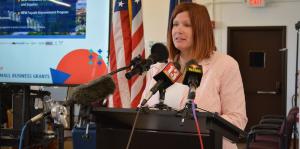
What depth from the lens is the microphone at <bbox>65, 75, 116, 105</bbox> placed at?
1027mm

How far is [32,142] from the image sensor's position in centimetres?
260

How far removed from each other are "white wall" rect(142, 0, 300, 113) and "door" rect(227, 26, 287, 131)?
0.40 feet

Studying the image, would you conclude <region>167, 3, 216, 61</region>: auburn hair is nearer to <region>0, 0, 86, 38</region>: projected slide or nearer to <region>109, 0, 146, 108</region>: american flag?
<region>0, 0, 86, 38</region>: projected slide

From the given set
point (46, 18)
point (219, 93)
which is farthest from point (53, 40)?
point (219, 93)

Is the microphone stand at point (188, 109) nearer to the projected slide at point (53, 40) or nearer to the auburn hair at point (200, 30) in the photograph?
the auburn hair at point (200, 30)

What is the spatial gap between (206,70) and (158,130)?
0.63 m

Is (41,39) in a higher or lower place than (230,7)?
lower

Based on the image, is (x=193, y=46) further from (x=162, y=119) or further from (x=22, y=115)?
(x=22, y=115)

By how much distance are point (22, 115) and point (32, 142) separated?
20 centimetres

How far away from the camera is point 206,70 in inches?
66.7

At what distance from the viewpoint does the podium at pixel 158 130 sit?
1.08 m

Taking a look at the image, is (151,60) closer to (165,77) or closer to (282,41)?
(165,77)

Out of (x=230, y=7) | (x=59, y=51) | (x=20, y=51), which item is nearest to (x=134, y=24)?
(x=59, y=51)

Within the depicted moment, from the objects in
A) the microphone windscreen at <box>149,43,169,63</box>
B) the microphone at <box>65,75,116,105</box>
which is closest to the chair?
the microphone windscreen at <box>149,43,169,63</box>
